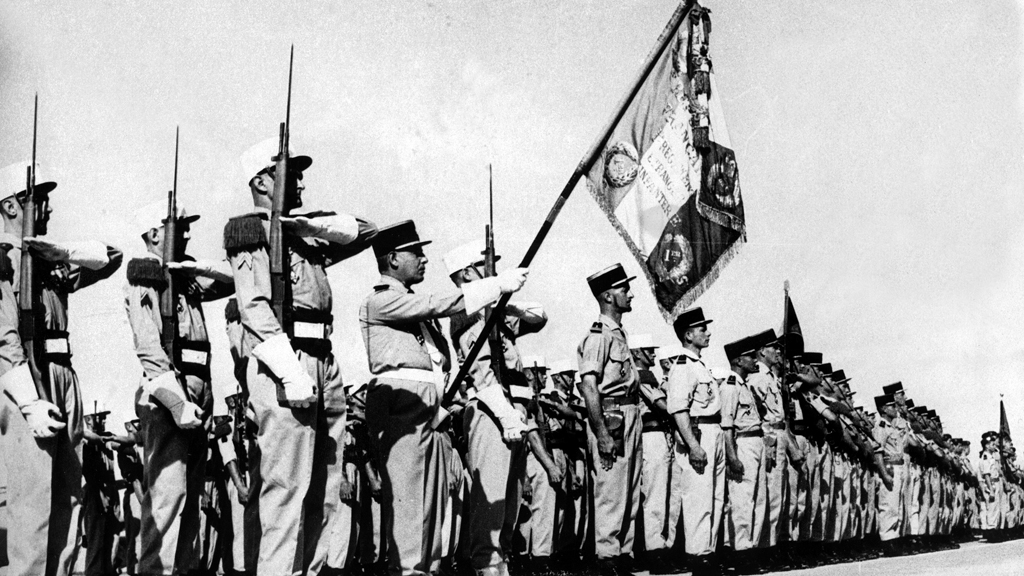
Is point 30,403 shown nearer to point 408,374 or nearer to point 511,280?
point 408,374

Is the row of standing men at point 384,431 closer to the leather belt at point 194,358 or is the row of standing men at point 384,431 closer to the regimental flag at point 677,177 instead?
the leather belt at point 194,358

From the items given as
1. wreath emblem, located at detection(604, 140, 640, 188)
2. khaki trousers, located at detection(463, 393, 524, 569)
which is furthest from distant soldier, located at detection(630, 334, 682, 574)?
wreath emblem, located at detection(604, 140, 640, 188)

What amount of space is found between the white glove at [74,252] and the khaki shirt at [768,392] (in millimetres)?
6131

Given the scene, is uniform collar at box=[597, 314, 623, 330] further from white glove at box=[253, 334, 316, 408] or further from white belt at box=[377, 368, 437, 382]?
white glove at box=[253, 334, 316, 408]

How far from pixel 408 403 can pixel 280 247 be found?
99 centimetres

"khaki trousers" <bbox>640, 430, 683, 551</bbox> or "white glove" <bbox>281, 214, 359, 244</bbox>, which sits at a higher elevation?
"white glove" <bbox>281, 214, 359, 244</bbox>

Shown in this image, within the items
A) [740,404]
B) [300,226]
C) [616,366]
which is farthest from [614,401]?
[300,226]

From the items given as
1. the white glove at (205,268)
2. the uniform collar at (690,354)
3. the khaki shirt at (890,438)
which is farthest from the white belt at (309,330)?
the khaki shirt at (890,438)

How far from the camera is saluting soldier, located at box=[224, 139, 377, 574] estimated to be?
5.20 m

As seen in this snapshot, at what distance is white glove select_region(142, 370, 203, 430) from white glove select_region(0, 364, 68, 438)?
562 mm

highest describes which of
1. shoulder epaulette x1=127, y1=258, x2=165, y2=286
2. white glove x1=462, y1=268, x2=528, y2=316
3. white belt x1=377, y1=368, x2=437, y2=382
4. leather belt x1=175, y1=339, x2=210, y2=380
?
shoulder epaulette x1=127, y1=258, x2=165, y2=286

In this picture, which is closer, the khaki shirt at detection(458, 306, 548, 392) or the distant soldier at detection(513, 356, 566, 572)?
the khaki shirt at detection(458, 306, 548, 392)

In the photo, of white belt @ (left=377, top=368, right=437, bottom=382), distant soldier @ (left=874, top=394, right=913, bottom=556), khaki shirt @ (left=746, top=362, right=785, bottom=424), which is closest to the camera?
white belt @ (left=377, top=368, right=437, bottom=382)

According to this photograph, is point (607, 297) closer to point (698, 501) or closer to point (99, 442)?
point (698, 501)
